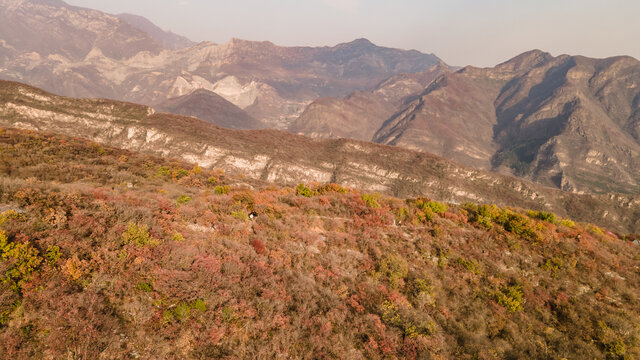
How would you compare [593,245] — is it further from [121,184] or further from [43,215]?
[121,184]

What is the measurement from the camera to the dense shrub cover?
266 inches

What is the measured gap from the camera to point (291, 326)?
8.55 m

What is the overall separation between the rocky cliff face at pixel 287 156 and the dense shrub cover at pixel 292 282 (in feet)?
342

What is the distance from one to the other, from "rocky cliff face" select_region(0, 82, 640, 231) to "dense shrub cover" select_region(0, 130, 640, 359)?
10421 centimetres

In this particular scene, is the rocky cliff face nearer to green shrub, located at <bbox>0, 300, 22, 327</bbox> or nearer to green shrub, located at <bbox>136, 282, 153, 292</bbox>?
green shrub, located at <bbox>136, 282, 153, 292</bbox>

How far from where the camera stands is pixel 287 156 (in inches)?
5384

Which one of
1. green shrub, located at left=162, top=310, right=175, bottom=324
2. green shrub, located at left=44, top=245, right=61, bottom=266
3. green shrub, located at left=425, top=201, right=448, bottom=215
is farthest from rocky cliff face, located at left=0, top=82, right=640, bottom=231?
green shrub, located at left=162, top=310, right=175, bottom=324

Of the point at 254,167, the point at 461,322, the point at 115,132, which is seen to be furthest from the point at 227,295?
the point at 115,132

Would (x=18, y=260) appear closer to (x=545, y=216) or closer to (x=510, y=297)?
(x=510, y=297)

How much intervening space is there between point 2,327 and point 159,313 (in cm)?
318

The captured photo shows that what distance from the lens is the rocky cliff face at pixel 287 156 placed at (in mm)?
99688

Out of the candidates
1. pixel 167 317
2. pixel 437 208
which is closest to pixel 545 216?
pixel 437 208

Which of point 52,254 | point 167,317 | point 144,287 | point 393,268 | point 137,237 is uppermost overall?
point 52,254

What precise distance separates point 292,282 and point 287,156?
129 metres
